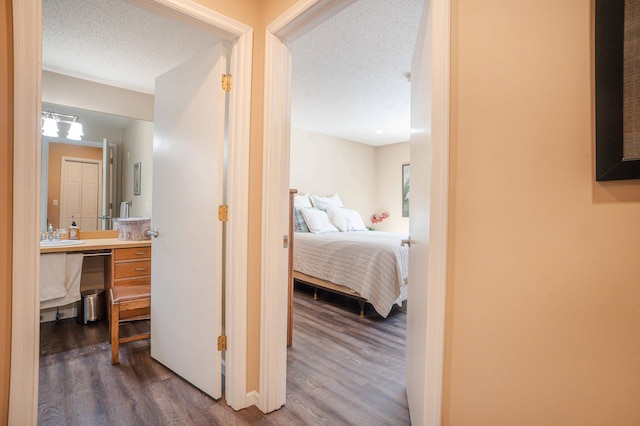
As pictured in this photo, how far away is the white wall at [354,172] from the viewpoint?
5.23 metres

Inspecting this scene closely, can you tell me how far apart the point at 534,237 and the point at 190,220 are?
5.60 feet

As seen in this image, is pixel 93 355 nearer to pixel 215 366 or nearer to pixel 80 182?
pixel 215 366

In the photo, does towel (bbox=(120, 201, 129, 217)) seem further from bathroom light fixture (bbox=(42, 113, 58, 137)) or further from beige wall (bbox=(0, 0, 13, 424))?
beige wall (bbox=(0, 0, 13, 424))

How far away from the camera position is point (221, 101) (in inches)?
65.4

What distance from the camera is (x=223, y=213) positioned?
5.46 ft

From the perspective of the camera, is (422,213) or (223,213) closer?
(422,213)

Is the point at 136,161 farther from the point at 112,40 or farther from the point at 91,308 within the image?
the point at 91,308

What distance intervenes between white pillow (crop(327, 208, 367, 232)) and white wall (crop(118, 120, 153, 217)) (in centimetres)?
255

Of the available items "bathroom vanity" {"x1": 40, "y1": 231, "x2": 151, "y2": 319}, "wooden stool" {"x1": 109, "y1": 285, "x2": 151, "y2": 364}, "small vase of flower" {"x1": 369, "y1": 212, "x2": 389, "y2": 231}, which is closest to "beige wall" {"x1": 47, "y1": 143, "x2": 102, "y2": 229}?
"bathroom vanity" {"x1": 40, "y1": 231, "x2": 151, "y2": 319}

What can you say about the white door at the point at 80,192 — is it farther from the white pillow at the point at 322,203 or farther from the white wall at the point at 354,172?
the white pillow at the point at 322,203

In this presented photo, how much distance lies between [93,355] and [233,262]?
5.07 ft

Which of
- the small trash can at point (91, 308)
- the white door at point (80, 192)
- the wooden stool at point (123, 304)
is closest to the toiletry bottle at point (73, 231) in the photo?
the white door at point (80, 192)

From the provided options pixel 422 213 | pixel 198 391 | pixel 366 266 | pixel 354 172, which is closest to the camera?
pixel 422 213

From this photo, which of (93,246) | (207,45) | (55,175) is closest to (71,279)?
(93,246)
